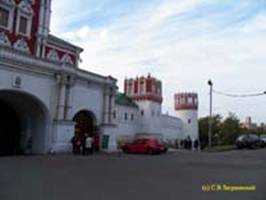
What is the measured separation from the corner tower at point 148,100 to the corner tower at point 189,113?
8.46 meters

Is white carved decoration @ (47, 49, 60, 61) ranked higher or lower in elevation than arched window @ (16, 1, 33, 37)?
lower

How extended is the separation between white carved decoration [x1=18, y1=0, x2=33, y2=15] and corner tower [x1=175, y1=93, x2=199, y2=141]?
3979 cm

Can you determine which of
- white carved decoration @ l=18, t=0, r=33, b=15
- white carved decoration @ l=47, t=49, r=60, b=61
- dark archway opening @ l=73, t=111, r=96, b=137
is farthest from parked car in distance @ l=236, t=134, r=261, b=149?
white carved decoration @ l=18, t=0, r=33, b=15

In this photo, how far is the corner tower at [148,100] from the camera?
2426 inches

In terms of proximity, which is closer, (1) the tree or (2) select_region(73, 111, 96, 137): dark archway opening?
(2) select_region(73, 111, 96, 137): dark archway opening

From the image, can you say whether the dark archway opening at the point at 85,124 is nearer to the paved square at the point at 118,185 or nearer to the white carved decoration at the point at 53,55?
the white carved decoration at the point at 53,55

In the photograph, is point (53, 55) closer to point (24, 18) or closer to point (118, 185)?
point (24, 18)

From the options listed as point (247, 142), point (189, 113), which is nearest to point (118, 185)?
point (247, 142)

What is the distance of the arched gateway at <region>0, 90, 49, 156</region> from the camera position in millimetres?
31266

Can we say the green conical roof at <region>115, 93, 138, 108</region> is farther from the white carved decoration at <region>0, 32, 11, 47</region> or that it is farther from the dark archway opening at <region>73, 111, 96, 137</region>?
the white carved decoration at <region>0, 32, 11, 47</region>

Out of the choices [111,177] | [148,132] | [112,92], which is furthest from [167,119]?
[111,177]

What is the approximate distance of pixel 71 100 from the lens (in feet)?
109

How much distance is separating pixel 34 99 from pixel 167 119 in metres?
38.6

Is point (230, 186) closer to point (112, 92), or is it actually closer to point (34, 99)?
point (34, 99)
